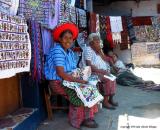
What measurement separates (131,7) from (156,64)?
2.55 metres

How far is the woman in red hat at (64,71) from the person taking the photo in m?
5.08

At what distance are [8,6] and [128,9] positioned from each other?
10.4 m

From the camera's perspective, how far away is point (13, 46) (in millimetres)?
3949

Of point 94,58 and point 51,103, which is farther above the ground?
point 94,58

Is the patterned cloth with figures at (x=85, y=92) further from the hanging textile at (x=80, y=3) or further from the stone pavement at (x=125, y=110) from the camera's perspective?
the hanging textile at (x=80, y=3)

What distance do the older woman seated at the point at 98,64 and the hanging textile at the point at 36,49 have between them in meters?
1.39

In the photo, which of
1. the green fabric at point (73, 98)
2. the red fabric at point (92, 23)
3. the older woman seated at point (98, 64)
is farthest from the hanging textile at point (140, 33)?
the green fabric at point (73, 98)

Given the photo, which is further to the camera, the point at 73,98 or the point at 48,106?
the point at 48,106

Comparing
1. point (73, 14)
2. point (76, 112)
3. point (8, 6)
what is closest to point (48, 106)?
point (76, 112)

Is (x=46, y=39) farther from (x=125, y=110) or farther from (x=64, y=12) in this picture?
(x=125, y=110)

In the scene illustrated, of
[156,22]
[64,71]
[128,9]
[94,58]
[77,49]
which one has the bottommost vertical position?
[64,71]

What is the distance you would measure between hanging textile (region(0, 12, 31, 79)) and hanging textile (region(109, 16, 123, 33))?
682 centimetres

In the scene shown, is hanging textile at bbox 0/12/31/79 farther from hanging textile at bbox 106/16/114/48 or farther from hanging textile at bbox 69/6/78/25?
hanging textile at bbox 106/16/114/48

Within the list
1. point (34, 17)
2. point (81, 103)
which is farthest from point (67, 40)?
point (81, 103)
